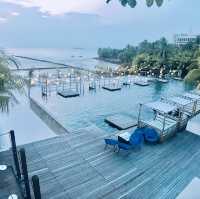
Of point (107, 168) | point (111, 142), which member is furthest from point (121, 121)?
point (107, 168)

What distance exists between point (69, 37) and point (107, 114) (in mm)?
18947

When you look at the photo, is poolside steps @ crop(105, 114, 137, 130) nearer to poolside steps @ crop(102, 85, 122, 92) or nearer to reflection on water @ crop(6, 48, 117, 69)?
reflection on water @ crop(6, 48, 117, 69)

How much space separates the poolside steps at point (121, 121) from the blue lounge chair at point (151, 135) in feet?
4.45

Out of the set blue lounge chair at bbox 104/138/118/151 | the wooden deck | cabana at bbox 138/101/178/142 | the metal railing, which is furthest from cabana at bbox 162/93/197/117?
the metal railing

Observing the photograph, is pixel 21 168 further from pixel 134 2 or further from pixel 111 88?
pixel 111 88

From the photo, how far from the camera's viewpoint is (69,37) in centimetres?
2683

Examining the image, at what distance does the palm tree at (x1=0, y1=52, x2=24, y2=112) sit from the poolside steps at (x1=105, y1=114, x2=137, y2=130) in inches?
174

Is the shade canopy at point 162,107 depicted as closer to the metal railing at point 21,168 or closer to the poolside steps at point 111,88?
the metal railing at point 21,168

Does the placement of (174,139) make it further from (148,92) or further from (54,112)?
(148,92)

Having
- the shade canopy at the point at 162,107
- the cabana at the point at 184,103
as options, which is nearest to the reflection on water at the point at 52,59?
the shade canopy at the point at 162,107

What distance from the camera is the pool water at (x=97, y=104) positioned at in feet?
31.7

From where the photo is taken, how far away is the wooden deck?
16.5 feet

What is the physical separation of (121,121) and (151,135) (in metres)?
2.17

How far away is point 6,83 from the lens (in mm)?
5953
